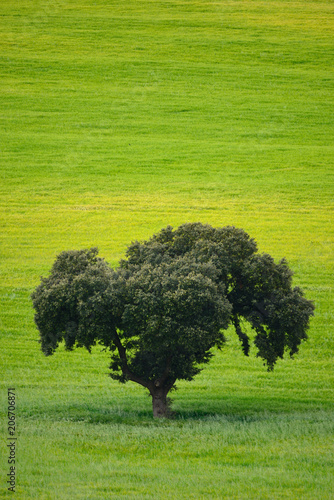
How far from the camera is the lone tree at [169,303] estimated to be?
19469 millimetres

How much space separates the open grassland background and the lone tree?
2.06 m

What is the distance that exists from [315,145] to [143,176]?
1652 centimetres

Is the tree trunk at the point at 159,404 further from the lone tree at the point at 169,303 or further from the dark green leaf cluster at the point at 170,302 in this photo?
the dark green leaf cluster at the point at 170,302

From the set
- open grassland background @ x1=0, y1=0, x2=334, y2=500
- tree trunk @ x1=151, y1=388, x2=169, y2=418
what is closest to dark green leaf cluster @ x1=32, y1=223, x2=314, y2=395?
tree trunk @ x1=151, y1=388, x2=169, y2=418

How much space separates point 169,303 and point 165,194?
3088 centimetres

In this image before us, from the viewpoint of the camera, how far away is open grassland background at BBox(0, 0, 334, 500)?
48.9ft

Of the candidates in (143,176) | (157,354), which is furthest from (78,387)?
(143,176)

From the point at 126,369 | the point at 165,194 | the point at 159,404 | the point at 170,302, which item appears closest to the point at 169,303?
the point at 170,302

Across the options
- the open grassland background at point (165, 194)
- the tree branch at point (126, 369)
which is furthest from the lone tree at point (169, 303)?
the open grassland background at point (165, 194)

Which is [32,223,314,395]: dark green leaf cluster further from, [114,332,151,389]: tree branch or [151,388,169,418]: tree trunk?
[151,388,169,418]: tree trunk

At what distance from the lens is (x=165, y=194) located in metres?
49.6

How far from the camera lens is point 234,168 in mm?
54531

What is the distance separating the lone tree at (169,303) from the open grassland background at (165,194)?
6.74ft

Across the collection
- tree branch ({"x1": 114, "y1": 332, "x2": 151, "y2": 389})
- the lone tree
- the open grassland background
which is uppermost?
the lone tree
